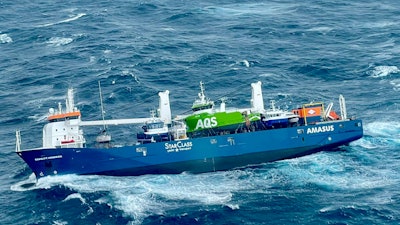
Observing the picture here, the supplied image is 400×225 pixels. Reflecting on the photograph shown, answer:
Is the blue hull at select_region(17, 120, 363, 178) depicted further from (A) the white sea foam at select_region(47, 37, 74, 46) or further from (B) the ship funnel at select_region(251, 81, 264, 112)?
(A) the white sea foam at select_region(47, 37, 74, 46)

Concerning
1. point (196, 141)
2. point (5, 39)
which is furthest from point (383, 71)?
point (5, 39)

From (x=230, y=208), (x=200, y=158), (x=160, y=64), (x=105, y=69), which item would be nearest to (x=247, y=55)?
(x=160, y=64)

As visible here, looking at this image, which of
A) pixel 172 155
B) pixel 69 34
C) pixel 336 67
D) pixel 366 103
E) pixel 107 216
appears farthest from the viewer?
pixel 69 34

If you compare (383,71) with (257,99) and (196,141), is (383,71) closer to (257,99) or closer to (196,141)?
(257,99)

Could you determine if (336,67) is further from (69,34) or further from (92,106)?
(69,34)

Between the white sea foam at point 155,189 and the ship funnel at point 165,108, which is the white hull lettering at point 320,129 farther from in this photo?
the ship funnel at point 165,108

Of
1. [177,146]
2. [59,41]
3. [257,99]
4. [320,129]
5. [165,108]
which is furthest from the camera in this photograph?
[59,41]

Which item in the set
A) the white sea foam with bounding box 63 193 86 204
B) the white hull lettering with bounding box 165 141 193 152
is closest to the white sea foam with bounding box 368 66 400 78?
the white hull lettering with bounding box 165 141 193 152
